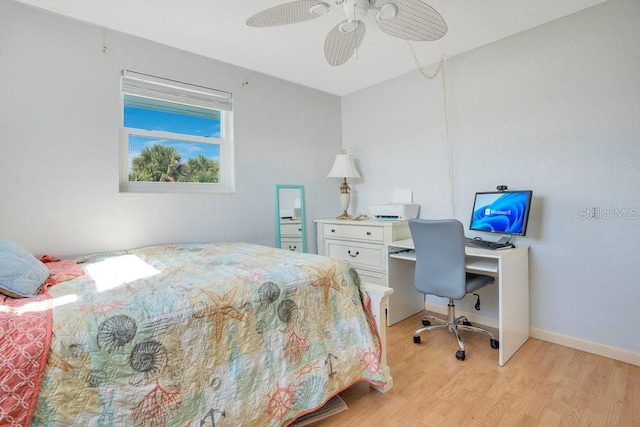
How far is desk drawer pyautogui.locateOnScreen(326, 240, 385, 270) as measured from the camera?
271cm

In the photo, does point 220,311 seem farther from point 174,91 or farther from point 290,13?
point 174,91

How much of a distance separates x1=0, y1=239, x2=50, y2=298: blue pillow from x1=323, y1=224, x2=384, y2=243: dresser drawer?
7.06ft

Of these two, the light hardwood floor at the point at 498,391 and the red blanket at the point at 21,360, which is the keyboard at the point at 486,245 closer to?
the light hardwood floor at the point at 498,391

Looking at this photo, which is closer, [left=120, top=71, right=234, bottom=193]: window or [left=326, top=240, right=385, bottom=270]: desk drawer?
[left=120, top=71, right=234, bottom=193]: window

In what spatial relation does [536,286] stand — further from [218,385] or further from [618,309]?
[218,385]

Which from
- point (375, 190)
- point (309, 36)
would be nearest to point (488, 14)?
point (309, 36)

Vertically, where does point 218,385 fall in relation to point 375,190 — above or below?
below

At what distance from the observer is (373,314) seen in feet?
5.54

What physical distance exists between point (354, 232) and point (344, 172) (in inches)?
26.9

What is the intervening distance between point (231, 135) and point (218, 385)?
2.15m

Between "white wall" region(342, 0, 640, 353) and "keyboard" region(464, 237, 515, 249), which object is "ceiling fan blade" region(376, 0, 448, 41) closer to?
"white wall" region(342, 0, 640, 353)

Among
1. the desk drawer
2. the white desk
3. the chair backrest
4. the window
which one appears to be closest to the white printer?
the white desk

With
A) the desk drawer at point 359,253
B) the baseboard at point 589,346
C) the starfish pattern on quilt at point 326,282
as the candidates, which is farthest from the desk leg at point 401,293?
the starfish pattern on quilt at point 326,282

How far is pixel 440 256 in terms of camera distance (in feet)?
6.95
